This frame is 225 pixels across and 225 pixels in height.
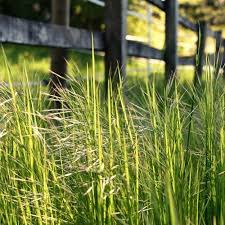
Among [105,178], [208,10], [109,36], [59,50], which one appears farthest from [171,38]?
[208,10]

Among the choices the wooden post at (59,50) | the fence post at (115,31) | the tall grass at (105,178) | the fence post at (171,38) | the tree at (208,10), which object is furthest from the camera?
the tree at (208,10)

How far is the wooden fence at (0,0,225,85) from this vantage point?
237cm

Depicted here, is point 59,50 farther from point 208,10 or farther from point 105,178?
point 208,10

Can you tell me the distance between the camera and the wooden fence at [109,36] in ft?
7.77

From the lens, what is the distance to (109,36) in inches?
131

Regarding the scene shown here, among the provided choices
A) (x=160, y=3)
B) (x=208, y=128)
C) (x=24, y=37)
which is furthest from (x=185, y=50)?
(x=208, y=128)

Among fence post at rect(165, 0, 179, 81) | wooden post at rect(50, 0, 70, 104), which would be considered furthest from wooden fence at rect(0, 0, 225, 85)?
wooden post at rect(50, 0, 70, 104)

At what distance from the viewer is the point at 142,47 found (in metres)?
4.19

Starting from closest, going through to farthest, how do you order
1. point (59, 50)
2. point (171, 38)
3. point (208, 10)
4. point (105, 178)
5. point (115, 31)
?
point (105, 178), point (115, 31), point (59, 50), point (171, 38), point (208, 10)

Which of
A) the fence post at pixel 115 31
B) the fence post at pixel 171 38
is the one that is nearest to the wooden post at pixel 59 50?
the fence post at pixel 115 31

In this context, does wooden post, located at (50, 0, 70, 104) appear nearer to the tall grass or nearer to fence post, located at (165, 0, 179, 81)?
fence post, located at (165, 0, 179, 81)

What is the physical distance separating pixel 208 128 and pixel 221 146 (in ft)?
0.28

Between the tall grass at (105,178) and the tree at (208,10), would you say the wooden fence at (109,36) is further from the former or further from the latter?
the tree at (208,10)

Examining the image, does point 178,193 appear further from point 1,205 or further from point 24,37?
point 24,37
